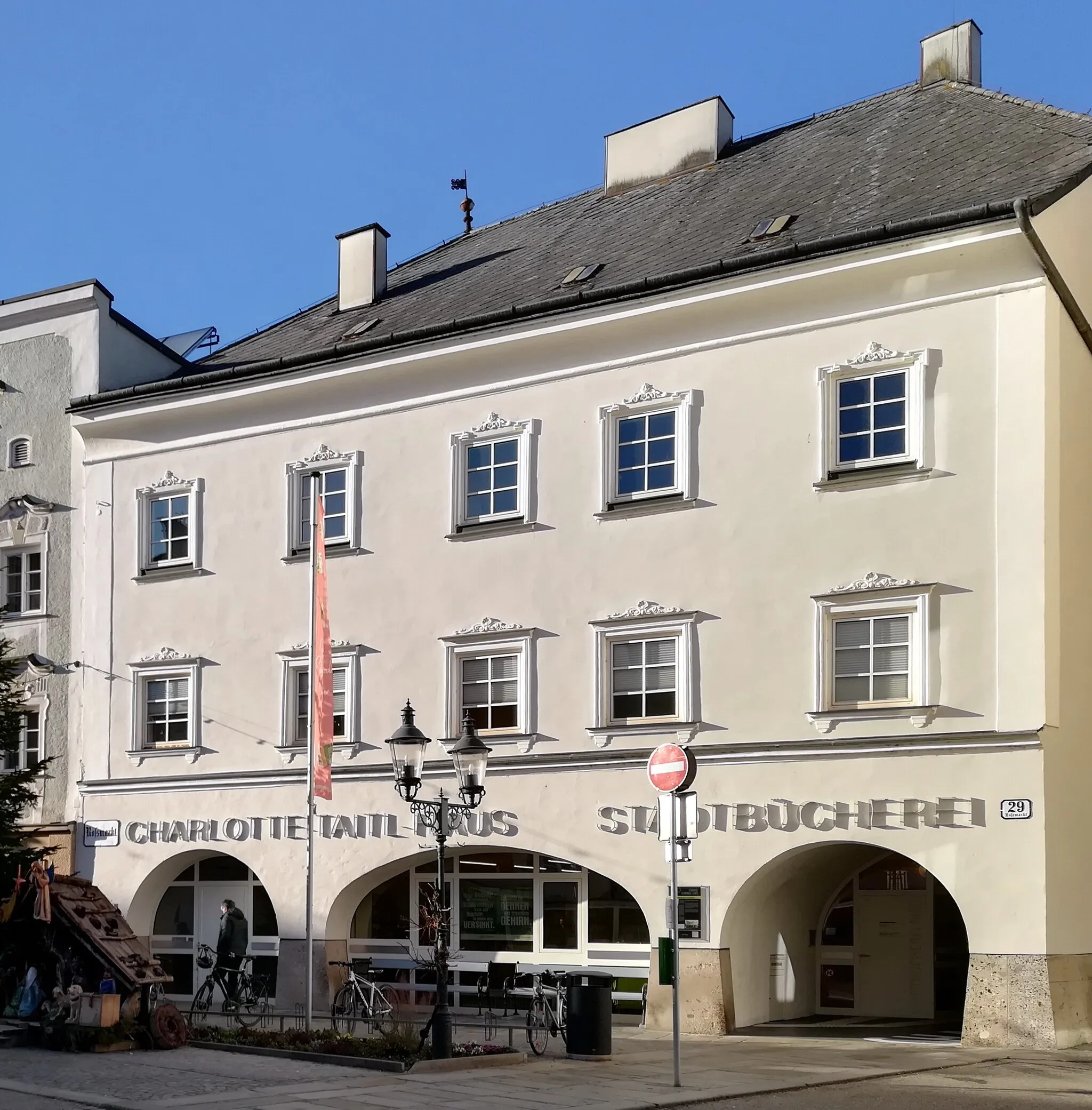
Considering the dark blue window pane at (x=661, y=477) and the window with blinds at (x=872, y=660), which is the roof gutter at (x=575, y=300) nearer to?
the dark blue window pane at (x=661, y=477)

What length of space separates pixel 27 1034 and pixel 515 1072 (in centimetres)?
548

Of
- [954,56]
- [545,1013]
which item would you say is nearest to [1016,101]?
[954,56]

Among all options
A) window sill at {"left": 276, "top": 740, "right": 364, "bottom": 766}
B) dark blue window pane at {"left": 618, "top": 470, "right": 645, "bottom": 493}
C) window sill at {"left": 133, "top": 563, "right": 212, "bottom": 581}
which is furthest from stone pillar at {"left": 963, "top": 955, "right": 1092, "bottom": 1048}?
window sill at {"left": 133, "top": 563, "right": 212, "bottom": 581}

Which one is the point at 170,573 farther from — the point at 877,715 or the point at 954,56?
the point at 954,56

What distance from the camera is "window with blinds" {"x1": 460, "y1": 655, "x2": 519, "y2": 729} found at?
23797 millimetres

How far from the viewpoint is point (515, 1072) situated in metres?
17.2

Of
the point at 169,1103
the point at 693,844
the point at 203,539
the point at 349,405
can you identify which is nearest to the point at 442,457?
the point at 349,405

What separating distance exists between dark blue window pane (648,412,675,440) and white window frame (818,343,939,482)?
2241 millimetres

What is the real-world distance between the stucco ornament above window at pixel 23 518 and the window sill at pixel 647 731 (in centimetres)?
1129

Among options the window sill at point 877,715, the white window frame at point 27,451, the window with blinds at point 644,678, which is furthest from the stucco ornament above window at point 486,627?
the white window frame at point 27,451

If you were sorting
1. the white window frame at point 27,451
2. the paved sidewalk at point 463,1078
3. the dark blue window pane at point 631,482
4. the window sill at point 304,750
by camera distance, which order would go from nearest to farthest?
the paved sidewalk at point 463,1078 < the dark blue window pane at point 631,482 < the window sill at point 304,750 < the white window frame at point 27,451

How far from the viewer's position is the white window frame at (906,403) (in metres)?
21.0

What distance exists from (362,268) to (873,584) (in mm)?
12449

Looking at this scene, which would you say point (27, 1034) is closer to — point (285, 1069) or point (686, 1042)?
point (285, 1069)
